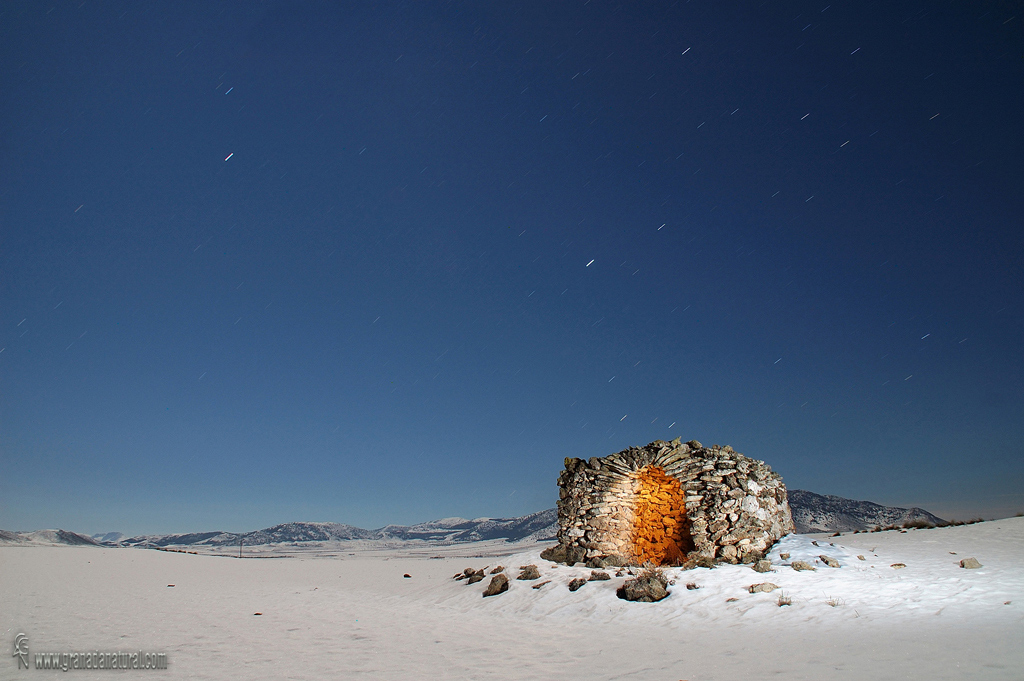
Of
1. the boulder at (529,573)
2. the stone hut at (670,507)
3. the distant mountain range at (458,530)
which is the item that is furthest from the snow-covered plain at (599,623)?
the distant mountain range at (458,530)

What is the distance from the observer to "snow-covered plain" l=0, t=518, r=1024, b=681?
784 cm

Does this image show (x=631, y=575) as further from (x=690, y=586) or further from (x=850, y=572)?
(x=850, y=572)

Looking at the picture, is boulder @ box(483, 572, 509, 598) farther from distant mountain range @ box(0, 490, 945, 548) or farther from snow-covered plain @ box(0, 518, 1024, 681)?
distant mountain range @ box(0, 490, 945, 548)

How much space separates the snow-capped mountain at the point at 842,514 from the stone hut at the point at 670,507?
7290cm

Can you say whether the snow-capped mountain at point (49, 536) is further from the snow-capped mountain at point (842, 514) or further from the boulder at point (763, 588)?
the snow-capped mountain at point (842, 514)

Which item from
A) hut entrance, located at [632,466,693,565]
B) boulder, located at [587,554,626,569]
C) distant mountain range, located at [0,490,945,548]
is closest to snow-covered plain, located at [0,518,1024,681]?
boulder, located at [587,554,626,569]

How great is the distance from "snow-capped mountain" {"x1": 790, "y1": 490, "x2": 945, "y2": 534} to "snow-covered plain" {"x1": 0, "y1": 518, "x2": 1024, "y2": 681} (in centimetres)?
7507

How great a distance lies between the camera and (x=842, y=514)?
87188mm

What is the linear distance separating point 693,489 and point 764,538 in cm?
228

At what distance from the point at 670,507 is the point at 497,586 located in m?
6.78

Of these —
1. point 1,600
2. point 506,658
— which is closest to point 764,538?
point 506,658

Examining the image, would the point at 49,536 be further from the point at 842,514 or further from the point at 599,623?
the point at 842,514

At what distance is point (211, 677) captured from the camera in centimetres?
767

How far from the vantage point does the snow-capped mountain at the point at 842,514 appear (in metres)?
82.0
